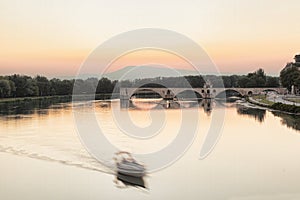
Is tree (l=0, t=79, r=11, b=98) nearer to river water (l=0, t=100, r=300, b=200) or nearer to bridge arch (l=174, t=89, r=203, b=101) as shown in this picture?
bridge arch (l=174, t=89, r=203, b=101)

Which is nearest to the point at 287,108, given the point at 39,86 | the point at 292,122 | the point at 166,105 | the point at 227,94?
the point at 292,122

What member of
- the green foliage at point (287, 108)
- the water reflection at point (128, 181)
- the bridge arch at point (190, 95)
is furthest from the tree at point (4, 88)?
the water reflection at point (128, 181)

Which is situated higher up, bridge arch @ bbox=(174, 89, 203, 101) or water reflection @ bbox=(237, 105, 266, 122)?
bridge arch @ bbox=(174, 89, 203, 101)

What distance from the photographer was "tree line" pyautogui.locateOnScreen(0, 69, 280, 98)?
109 feet

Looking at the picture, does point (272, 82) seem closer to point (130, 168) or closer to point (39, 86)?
point (39, 86)

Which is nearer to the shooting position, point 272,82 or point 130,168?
point 130,168

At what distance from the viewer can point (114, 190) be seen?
6.96m

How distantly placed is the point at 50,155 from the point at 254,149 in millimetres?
5149

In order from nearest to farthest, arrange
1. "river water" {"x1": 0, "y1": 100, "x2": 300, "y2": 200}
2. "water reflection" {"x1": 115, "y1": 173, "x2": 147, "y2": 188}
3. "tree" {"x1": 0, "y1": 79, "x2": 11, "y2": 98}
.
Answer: "river water" {"x1": 0, "y1": 100, "x2": 300, "y2": 200} < "water reflection" {"x1": 115, "y1": 173, "x2": 147, "y2": 188} < "tree" {"x1": 0, "y1": 79, "x2": 11, "y2": 98}

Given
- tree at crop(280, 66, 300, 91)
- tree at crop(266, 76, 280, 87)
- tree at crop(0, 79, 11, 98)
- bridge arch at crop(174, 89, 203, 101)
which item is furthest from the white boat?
tree at crop(266, 76, 280, 87)

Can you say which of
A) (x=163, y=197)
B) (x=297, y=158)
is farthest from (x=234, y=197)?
(x=297, y=158)

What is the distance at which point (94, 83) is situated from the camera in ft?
113

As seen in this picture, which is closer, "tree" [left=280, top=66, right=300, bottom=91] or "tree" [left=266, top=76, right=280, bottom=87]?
"tree" [left=280, top=66, right=300, bottom=91]

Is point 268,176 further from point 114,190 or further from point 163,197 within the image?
point 114,190
